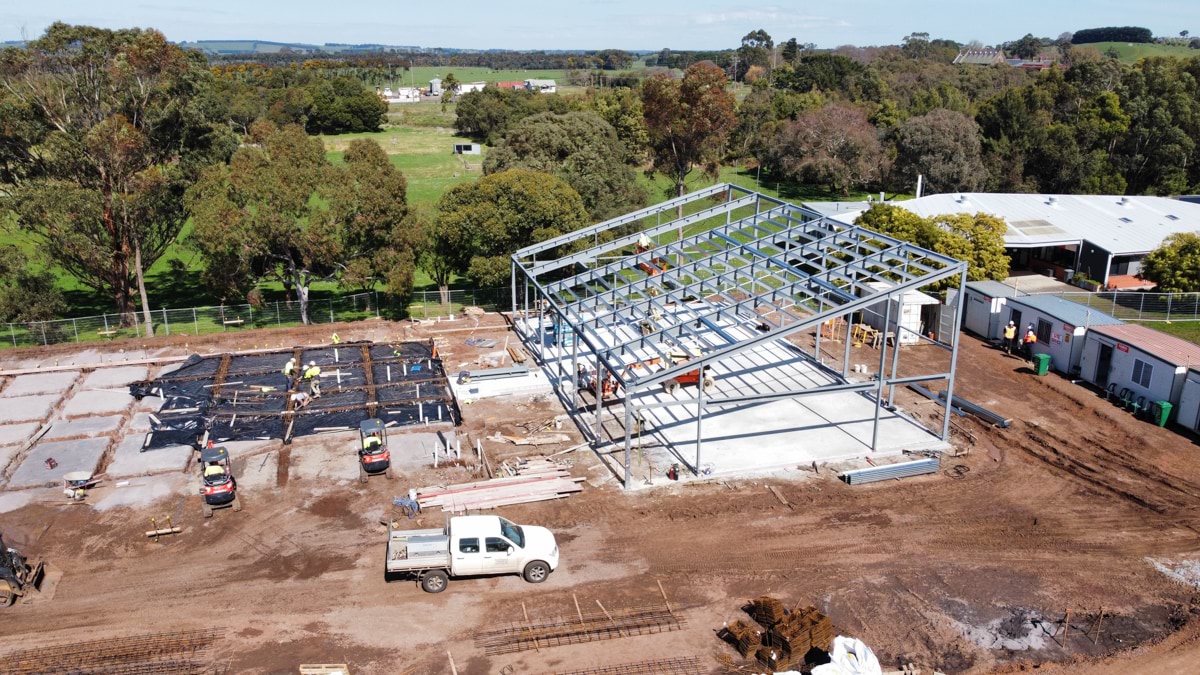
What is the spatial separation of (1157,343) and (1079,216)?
68.3ft

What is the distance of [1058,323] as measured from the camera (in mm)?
30906

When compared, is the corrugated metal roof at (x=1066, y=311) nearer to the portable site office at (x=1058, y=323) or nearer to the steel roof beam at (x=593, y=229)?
the portable site office at (x=1058, y=323)

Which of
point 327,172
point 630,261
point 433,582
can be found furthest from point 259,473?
point 327,172

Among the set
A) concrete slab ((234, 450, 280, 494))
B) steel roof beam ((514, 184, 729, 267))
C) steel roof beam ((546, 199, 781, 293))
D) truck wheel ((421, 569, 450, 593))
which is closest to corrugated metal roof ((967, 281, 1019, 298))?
steel roof beam ((514, 184, 729, 267))

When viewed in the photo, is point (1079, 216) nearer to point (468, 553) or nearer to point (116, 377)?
point (468, 553)

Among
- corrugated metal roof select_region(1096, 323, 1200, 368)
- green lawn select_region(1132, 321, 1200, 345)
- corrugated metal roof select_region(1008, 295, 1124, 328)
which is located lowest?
green lawn select_region(1132, 321, 1200, 345)

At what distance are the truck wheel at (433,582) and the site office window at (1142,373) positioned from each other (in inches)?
942

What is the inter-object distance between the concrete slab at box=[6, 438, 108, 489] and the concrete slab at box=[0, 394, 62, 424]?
255cm

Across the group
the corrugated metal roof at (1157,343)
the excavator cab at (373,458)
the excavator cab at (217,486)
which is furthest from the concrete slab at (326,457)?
the corrugated metal roof at (1157,343)

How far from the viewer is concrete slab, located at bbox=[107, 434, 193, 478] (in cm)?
2319

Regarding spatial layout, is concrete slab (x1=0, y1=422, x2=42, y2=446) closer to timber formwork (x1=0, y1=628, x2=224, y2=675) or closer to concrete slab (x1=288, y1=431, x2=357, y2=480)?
concrete slab (x1=288, y1=431, x2=357, y2=480)

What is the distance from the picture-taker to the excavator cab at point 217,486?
21125 millimetres

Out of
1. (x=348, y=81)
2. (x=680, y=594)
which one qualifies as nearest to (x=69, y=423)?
(x=680, y=594)

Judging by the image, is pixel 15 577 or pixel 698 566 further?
pixel 698 566
